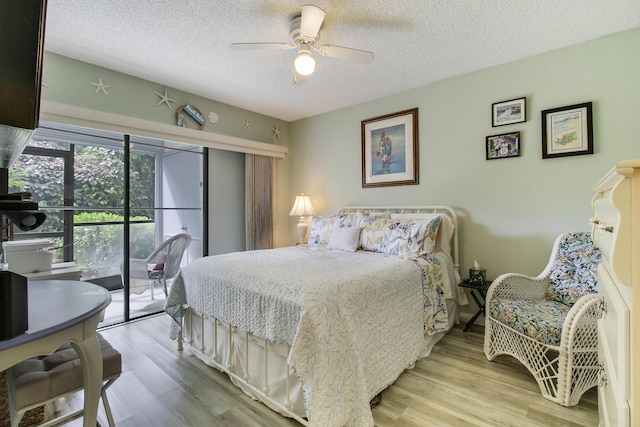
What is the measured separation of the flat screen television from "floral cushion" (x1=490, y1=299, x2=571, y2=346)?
2685 millimetres

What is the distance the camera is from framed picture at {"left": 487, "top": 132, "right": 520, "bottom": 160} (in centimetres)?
271

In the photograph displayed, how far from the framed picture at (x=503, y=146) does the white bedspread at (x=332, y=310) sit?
1260 millimetres

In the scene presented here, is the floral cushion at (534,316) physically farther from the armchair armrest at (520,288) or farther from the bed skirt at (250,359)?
the bed skirt at (250,359)

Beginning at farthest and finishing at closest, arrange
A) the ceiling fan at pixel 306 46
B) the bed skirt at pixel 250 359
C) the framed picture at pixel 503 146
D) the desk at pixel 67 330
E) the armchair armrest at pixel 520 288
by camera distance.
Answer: the framed picture at pixel 503 146 → the armchair armrest at pixel 520 288 → the ceiling fan at pixel 306 46 → the bed skirt at pixel 250 359 → the desk at pixel 67 330

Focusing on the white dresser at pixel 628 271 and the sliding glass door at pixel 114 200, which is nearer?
the white dresser at pixel 628 271

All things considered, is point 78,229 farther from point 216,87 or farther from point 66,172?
point 216,87

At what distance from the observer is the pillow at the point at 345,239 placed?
2.96 meters

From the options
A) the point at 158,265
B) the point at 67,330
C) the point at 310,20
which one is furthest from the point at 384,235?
the point at 158,265


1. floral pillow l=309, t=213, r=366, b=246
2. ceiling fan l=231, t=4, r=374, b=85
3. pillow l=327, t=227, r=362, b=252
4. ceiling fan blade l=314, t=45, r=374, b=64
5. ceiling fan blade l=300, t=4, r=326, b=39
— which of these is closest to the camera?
ceiling fan blade l=300, t=4, r=326, b=39

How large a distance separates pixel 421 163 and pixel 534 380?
2.20 metres

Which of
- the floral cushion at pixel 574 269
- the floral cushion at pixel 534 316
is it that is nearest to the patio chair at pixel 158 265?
the floral cushion at pixel 534 316

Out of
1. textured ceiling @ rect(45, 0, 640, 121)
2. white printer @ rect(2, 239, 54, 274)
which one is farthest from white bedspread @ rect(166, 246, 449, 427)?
textured ceiling @ rect(45, 0, 640, 121)

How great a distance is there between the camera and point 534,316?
6.42ft

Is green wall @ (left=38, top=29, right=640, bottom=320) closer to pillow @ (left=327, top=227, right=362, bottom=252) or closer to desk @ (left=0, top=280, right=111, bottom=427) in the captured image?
pillow @ (left=327, top=227, right=362, bottom=252)
